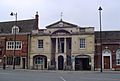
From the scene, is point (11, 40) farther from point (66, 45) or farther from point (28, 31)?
point (66, 45)

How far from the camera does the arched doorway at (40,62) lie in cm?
5897

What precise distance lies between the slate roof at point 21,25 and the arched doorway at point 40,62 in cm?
610

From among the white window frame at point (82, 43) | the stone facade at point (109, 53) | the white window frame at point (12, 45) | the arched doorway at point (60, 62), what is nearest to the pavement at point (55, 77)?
the stone facade at point (109, 53)

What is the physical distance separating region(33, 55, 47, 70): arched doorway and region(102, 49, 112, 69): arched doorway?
11.6m

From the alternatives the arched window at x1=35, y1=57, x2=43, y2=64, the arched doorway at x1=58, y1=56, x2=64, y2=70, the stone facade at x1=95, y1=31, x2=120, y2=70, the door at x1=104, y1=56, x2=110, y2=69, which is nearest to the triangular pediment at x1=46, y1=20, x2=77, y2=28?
the stone facade at x1=95, y1=31, x2=120, y2=70

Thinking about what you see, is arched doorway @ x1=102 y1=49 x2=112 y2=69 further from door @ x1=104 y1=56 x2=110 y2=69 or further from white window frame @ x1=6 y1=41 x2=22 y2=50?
white window frame @ x1=6 y1=41 x2=22 y2=50

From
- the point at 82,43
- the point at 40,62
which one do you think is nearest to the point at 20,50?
the point at 40,62

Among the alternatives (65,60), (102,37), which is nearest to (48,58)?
(65,60)

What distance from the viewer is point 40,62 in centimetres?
5981

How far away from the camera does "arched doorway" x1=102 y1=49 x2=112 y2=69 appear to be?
55.2 m

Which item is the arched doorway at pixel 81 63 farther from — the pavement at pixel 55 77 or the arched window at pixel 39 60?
the pavement at pixel 55 77

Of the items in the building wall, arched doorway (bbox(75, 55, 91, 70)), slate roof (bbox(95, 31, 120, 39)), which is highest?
slate roof (bbox(95, 31, 120, 39))

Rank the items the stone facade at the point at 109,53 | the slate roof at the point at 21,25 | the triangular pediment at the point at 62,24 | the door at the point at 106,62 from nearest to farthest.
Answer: the stone facade at the point at 109,53
the door at the point at 106,62
the triangular pediment at the point at 62,24
the slate roof at the point at 21,25

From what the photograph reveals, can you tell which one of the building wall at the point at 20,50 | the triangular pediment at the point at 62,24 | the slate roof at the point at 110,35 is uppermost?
the triangular pediment at the point at 62,24
